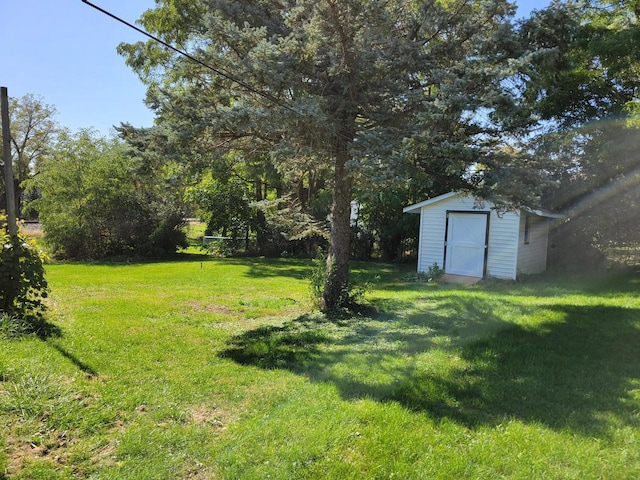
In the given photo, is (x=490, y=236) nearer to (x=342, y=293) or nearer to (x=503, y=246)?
(x=503, y=246)

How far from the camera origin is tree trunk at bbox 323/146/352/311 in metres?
7.36

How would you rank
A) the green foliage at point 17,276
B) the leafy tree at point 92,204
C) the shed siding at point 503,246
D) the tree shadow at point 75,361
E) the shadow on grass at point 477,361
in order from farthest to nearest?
the leafy tree at point 92,204 → the shed siding at point 503,246 → the green foliage at point 17,276 → the tree shadow at point 75,361 → the shadow on grass at point 477,361

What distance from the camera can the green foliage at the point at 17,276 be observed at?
5348 millimetres

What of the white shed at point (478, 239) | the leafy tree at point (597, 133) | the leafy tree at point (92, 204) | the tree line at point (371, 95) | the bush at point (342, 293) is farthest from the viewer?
the leafy tree at point (92, 204)

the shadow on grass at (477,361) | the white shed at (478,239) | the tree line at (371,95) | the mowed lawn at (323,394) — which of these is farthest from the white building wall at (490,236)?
the shadow on grass at (477,361)

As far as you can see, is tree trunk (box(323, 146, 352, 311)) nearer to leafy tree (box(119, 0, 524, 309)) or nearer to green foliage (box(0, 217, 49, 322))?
leafy tree (box(119, 0, 524, 309))

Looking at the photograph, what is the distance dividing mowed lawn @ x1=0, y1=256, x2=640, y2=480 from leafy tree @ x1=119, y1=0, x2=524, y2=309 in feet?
7.27

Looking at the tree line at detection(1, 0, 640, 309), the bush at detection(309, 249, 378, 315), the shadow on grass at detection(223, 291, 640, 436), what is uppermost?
the tree line at detection(1, 0, 640, 309)

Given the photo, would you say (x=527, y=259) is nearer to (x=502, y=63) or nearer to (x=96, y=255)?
(x=502, y=63)

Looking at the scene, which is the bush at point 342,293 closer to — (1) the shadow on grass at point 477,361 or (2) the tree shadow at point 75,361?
(1) the shadow on grass at point 477,361

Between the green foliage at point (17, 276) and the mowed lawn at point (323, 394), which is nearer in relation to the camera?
the mowed lawn at point (323, 394)

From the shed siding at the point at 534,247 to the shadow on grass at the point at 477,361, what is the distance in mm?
4839

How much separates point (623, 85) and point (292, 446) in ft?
41.7

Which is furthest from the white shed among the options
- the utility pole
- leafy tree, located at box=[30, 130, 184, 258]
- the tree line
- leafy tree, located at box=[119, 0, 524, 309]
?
leafy tree, located at box=[30, 130, 184, 258]
